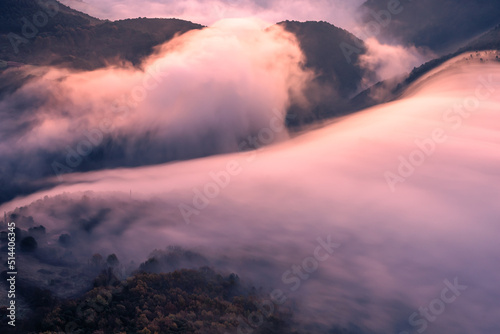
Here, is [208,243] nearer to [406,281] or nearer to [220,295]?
[220,295]

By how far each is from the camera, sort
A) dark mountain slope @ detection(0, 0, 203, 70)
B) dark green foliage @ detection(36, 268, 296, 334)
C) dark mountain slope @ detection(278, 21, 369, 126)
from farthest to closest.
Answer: dark mountain slope @ detection(278, 21, 369, 126)
dark mountain slope @ detection(0, 0, 203, 70)
dark green foliage @ detection(36, 268, 296, 334)

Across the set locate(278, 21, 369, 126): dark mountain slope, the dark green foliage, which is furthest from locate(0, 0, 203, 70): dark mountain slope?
A: the dark green foliage

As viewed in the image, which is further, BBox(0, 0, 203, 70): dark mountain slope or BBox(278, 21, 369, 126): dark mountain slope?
BBox(278, 21, 369, 126): dark mountain slope

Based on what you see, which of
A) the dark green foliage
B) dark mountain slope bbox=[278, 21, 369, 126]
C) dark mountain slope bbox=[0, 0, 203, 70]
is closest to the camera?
the dark green foliage

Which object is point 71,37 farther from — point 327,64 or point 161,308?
point 161,308

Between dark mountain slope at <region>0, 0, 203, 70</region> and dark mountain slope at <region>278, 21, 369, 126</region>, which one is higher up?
dark mountain slope at <region>0, 0, 203, 70</region>

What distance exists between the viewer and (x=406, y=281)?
3719 centimetres

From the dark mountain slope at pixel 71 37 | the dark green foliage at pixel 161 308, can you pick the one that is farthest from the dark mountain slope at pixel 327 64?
the dark green foliage at pixel 161 308

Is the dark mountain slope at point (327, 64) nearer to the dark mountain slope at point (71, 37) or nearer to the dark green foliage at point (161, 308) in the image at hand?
the dark mountain slope at point (71, 37)

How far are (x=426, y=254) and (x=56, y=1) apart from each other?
625 feet

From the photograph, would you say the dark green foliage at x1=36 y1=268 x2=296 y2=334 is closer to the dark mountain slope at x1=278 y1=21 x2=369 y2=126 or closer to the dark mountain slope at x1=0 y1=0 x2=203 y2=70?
the dark mountain slope at x1=278 y1=21 x2=369 y2=126

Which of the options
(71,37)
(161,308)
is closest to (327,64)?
(71,37)

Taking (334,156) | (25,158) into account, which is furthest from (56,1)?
(334,156)

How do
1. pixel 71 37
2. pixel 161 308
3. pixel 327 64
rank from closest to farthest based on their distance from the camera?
pixel 161 308
pixel 71 37
pixel 327 64
